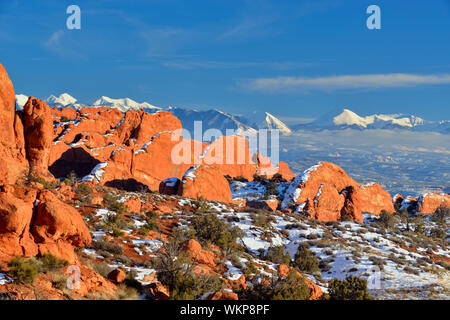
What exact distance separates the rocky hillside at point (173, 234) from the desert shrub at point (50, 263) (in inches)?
1.5

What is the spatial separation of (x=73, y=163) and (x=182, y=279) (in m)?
50.8

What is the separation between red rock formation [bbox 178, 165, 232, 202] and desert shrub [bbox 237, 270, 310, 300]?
2776 centimetres

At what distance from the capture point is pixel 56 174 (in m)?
54.1

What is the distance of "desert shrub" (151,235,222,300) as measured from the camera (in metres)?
11.3

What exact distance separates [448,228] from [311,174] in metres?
20.7

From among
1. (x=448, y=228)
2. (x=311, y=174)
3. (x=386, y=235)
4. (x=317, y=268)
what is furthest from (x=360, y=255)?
(x=448, y=228)

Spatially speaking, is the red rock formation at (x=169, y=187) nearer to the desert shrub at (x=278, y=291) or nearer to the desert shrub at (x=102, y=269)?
the desert shrub at (x=102, y=269)

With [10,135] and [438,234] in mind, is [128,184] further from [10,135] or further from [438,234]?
[438,234]

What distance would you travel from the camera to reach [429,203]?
63.7 metres

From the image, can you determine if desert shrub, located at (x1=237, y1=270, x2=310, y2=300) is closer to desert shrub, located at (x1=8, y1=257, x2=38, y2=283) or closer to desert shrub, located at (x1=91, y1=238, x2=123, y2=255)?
desert shrub, located at (x1=91, y1=238, x2=123, y2=255)

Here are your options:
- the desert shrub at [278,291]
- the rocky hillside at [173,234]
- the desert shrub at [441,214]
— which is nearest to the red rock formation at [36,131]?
the rocky hillside at [173,234]

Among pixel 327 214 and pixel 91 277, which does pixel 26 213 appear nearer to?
pixel 91 277

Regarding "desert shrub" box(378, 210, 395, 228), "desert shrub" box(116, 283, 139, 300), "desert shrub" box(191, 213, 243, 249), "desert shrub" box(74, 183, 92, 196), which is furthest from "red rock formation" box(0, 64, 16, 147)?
"desert shrub" box(378, 210, 395, 228)

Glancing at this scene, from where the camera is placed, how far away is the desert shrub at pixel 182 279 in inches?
445
